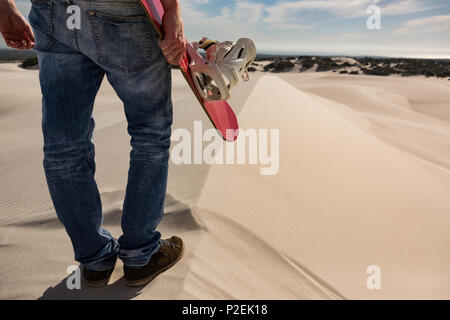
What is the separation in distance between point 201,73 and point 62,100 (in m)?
0.72

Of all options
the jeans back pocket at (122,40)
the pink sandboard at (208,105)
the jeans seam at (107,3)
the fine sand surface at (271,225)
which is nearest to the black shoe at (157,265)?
the fine sand surface at (271,225)

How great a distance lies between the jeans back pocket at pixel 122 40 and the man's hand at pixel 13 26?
1.37ft

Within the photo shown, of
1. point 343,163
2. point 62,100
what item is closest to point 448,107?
point 343,163

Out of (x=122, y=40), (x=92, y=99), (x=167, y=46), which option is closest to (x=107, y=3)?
(x=122, y=40)

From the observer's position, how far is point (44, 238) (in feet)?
5.86

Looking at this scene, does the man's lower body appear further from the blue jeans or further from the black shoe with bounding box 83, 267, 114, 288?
the black shoe with bounding box 83, 267, 114, 288

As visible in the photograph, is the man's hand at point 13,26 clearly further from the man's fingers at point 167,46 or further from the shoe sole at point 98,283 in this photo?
the shoe sole at point 98,283

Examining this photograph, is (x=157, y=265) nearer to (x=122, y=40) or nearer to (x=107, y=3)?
(x=122, y=40)

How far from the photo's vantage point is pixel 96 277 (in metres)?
1.34

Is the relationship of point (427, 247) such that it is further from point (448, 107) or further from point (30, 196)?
point (448, 107)

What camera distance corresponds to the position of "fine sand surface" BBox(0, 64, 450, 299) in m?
1.47

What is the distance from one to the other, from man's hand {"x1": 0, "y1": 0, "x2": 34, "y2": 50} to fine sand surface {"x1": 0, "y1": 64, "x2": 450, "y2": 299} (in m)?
1.08

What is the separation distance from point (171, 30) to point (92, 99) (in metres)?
0.40

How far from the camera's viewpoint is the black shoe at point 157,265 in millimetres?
1333
